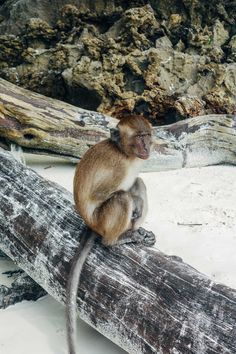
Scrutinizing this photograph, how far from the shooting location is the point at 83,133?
7543mm

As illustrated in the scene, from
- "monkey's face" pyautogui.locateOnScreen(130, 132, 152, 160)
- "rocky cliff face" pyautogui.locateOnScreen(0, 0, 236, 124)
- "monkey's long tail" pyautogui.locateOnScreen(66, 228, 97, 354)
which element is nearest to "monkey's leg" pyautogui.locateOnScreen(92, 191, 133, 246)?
"monkey's long tail" pyautogui.locateOnScreen(66, 228, 97, 354)

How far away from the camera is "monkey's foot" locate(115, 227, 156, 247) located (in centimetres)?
426

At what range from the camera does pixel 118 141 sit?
4.30 metres

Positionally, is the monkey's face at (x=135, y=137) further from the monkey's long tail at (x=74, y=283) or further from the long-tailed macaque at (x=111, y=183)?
the monkey's long tail at (x=74, y=283)

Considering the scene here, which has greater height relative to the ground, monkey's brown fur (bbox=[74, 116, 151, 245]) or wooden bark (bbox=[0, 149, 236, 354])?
monkey's brown fur (bbox=[74, 116, 151, 245])

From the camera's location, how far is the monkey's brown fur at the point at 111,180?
419 cm

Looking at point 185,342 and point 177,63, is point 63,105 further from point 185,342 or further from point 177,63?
point 185,342

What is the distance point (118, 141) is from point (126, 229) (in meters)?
0.64

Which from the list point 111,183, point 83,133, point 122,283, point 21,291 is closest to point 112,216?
point 111,183

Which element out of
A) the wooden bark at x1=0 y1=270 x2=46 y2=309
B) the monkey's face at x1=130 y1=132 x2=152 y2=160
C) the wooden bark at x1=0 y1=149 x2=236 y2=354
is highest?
the monkey's face at x1=130 y1=132 x2=152 y2=160

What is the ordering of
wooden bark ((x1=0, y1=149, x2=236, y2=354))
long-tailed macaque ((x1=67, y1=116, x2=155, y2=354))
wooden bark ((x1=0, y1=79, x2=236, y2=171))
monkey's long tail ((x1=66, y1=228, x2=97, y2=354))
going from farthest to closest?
wooden bark ((x1=0, y1=79, x2=236, y2=171))
long-tailed macaque ((x1=67, y1=116, x2=155, y2=354))
monkey's long tail ((x1=66, y1=228, x2=97, y2=354))
wooden bark ((x1=0, y1=149, x2=236, y2=354))

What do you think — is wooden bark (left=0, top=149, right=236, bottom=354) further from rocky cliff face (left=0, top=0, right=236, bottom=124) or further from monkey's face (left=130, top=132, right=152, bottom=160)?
rocky cliff face (left=0, top=0, right=236, bottom=124)

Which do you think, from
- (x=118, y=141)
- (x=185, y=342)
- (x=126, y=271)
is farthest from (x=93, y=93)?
(x=185, y=342)

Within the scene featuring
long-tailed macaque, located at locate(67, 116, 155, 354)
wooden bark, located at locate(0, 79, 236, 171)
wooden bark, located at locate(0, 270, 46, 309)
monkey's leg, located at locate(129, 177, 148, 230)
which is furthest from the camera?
wooden bark, located at locate(0, 79, 236, 171)
